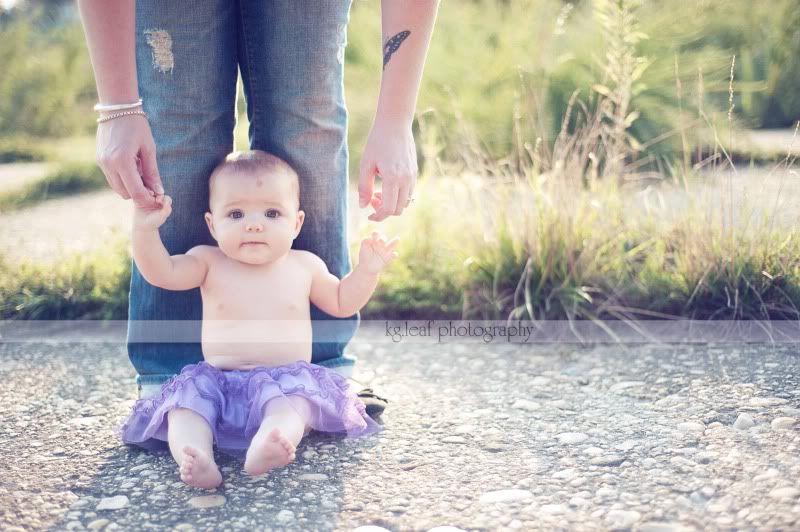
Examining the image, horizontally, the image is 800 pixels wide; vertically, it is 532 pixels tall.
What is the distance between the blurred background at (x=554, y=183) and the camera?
2.42 meters

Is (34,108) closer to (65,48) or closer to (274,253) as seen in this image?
(65,48)

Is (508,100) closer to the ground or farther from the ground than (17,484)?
farther from the ground

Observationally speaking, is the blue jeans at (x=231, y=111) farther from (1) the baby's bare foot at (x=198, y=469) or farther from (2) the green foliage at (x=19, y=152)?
(2) the green foliage at (x=19, y=152)

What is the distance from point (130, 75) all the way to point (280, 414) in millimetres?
740

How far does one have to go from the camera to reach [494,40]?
493cm

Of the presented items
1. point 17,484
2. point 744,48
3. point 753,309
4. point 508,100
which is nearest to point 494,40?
point 508,100

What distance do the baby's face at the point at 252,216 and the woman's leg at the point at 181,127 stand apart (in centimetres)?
11

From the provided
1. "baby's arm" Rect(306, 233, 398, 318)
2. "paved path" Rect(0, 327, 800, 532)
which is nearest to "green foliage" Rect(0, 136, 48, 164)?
"paved path" Rect(0, 327, 800, 532)

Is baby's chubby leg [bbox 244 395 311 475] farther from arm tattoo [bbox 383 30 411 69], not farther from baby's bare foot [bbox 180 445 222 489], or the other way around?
arm tattoo [bbox 383 30 411 69]

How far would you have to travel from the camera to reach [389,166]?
1.65 meters

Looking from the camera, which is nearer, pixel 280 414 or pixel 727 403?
pixel 280 414

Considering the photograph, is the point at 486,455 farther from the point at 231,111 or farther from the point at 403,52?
the point at 231,111

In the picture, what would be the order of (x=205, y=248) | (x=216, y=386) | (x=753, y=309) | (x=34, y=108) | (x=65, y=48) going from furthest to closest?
(x=65, y=48) < (x=34, y=108) < (x=753, y=309) < (x=205, y=248) < (x=216, y=386)

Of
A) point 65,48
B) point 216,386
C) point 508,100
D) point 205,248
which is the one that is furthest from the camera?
point 65,48
